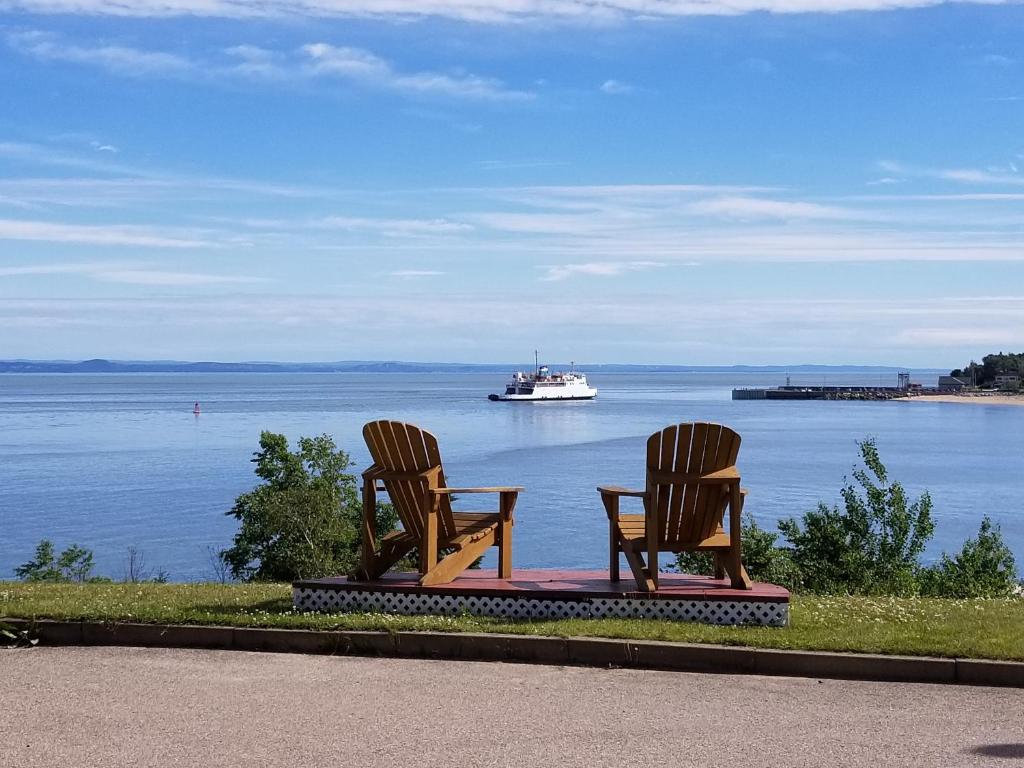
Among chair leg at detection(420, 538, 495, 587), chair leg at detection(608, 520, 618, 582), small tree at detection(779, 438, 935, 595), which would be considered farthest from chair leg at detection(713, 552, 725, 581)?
small tree at detection(779, 438, 935, 595)

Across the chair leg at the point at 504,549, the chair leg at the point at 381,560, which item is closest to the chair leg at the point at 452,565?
the chair leg at the point at 504,549

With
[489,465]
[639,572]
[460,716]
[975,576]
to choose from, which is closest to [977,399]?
[489,465]

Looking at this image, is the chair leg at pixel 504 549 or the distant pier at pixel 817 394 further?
the distant pier at pixel 817 394

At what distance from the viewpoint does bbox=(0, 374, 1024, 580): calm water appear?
3534 centimetres

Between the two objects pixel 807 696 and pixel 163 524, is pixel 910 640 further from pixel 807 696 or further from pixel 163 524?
pixel 163 524

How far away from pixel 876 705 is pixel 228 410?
11580 centimetres

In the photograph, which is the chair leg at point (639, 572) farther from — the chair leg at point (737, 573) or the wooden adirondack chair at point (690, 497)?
the chair leg at point (737, 573)

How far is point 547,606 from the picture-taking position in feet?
26.5

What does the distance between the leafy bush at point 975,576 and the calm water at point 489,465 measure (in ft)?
39.5

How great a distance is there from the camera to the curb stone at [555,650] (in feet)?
22.2

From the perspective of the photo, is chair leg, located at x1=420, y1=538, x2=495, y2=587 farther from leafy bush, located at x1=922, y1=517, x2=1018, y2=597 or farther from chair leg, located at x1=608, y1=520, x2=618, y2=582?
leafy bush, located at x1=922, y1=517, x2=1018, y2=597

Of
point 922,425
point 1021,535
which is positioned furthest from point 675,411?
point 1021,535

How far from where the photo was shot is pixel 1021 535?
36250 mm

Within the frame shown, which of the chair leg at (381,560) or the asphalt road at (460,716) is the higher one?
the chair leg at (381,560)
